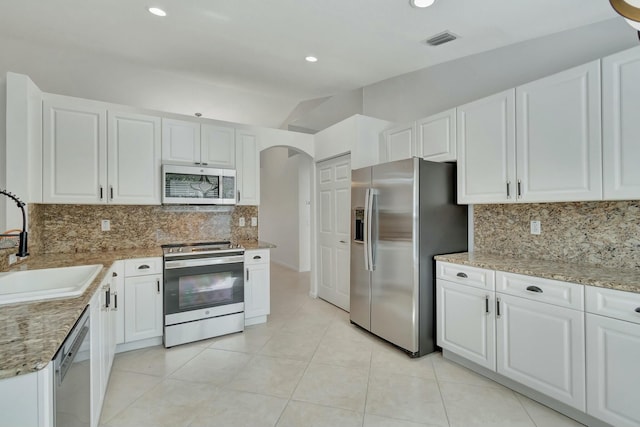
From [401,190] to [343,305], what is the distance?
6.41 feet

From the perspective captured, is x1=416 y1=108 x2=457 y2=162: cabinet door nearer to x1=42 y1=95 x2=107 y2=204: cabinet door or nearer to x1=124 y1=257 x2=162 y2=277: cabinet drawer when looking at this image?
x1=124 y1=257 x2=162 y2=277: cabinet drawer

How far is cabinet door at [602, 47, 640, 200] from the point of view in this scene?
1.79m

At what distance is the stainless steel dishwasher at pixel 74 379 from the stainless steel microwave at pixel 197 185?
1.92m

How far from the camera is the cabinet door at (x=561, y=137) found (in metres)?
1.96

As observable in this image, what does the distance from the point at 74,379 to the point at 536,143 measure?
3.10 metres

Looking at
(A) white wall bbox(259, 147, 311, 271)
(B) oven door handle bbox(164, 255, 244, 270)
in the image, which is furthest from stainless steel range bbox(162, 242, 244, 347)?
(A) white wall bbox(259, 147, 311, 271)

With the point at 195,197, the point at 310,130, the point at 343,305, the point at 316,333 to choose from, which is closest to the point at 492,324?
the point at 316,333

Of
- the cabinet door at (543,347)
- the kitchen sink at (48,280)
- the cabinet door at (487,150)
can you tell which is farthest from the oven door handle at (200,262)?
the cabinet door at (543,347)

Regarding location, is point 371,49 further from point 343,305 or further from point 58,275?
point 58,275

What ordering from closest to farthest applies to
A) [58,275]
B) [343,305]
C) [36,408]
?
[36,408] < [58,275] < [343,305]

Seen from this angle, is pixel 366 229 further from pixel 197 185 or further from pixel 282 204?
pixel 282 204

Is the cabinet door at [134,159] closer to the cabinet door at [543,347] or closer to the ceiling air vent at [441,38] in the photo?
the ceiling air vent at [441,38]

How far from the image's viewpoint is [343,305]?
3.97 meters

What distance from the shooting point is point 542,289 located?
77.9 inches
